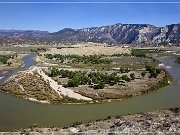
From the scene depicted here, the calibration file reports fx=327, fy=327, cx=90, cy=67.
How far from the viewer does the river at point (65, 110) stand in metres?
47.3

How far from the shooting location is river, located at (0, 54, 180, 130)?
47.3 metres

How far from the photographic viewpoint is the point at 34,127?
4209 cm

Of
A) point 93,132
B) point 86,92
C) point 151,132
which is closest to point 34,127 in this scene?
point 93,132

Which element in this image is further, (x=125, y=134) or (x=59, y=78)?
(x=59, y=78)

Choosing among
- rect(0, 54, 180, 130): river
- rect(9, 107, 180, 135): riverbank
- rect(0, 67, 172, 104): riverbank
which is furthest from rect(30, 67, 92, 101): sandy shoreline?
rect(9, 107, 180, 135): riverbank

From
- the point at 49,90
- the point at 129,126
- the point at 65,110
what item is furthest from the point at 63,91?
the point at 129,126

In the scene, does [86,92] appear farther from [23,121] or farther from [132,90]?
[23,121]

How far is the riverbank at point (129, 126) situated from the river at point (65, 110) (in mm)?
4109

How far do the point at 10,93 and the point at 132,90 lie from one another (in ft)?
83.3

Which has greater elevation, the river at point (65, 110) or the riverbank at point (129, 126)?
the riverbank at point (129, 126)

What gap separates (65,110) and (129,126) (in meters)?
17.1

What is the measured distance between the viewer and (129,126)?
38938 millimetres

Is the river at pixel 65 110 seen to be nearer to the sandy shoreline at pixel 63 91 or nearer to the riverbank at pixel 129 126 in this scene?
the riverbank at pixel 129 126

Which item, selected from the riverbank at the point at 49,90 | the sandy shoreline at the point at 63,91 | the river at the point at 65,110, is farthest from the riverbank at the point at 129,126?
the sandy shoreline at the point at 63,91
